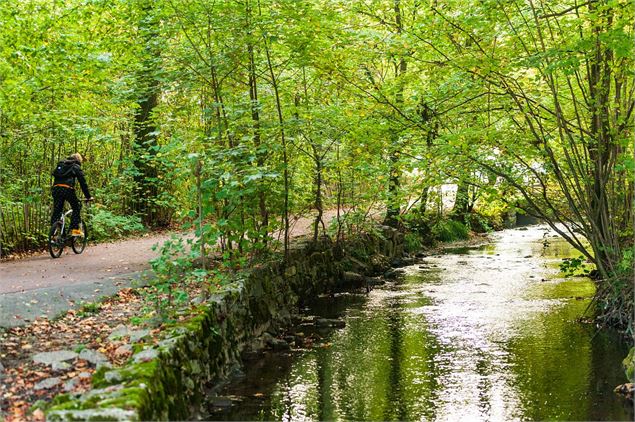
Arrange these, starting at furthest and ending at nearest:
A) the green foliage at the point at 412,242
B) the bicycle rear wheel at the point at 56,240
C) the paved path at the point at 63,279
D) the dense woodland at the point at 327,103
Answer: the green foliage at the point at 412,242, the bicycle rear wheel at the point at 56,240, the dense woodland at the point at 327,103, the paved path at the point at 63,279

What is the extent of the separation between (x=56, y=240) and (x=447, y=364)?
7.14m

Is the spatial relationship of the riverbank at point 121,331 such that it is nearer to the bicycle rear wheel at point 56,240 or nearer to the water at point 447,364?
the water at point 447,364

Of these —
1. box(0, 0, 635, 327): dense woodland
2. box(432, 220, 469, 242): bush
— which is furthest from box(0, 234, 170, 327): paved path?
box(432, 220, 469, 242): bush

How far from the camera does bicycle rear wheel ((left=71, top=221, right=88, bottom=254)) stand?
37.4 ft

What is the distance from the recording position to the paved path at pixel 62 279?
7.16 metres

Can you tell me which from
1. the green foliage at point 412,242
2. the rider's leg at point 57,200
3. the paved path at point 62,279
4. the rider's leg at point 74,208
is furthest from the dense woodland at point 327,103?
the green foliage at point 412,242

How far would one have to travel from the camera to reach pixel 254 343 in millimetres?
8633

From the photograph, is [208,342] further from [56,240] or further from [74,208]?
[74,208]

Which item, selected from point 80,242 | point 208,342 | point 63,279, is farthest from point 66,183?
point 208,342

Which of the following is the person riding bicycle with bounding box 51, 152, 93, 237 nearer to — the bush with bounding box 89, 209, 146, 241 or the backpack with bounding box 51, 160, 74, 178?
the backpack with bounding box 51, 160, 74, 178

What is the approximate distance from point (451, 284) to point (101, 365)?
9.45 meters

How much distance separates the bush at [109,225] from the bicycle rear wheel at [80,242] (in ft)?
4.02

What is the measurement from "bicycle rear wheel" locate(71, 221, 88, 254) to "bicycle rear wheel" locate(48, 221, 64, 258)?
1.37 feet

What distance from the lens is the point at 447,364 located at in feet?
25.7
